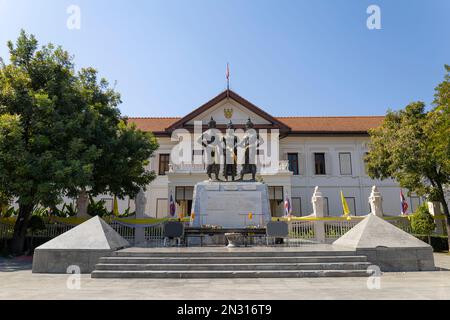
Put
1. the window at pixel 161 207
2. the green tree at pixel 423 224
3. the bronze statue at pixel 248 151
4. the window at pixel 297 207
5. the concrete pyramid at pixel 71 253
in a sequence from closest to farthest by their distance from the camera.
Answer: the concrete pyramid at pixel 71 253 → the bronze statue at pixel 248 151 → the green tree at pixel 423 224 → the window at pixel 161 207 → the window at pixel 297 207

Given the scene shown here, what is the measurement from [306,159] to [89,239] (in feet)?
76.7

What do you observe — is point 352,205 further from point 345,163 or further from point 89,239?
point 89,239

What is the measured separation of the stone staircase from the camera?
24.7 feet

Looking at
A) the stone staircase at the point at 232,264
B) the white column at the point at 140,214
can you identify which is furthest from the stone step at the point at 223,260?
the white column at the point at 140,214

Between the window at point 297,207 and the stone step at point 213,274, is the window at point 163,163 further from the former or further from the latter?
the stone step at point 213,274

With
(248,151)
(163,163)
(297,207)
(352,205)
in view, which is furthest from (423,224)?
(163,163)

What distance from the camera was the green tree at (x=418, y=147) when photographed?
13.8 meters

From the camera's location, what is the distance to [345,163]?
29156mm

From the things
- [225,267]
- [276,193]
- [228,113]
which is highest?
[228,113]

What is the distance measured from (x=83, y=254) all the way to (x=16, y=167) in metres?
6.36

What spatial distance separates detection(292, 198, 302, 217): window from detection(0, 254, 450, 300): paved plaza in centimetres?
2017

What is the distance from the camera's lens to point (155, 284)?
21.7ft

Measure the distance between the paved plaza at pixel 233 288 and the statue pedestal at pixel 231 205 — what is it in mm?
6023

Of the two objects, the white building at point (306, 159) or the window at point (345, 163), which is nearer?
the white building at point (306, 159)
